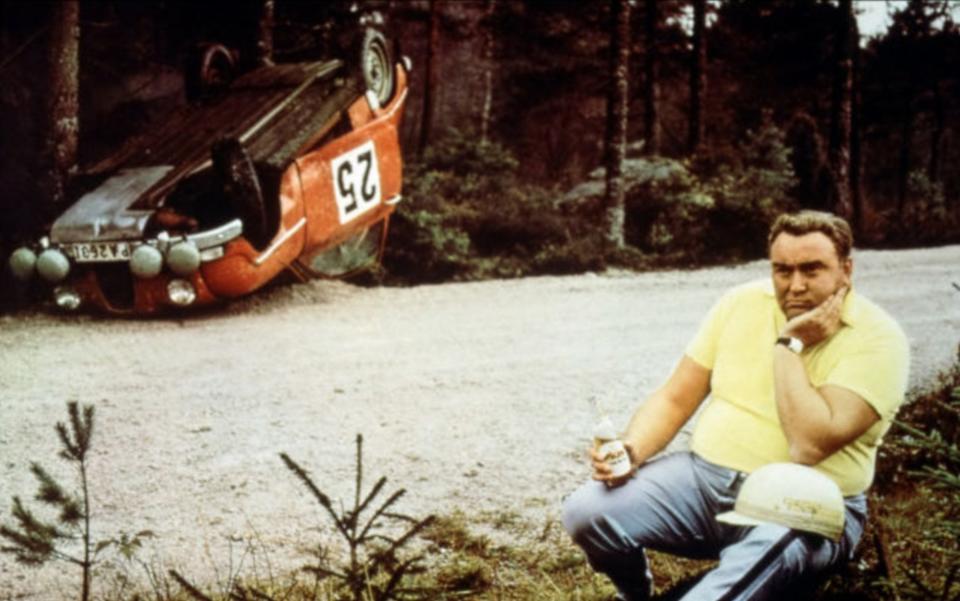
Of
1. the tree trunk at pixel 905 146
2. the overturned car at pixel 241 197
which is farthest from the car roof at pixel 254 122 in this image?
the tree trunk at pixel 905 146

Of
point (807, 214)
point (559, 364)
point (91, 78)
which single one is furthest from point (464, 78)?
point (807, 214)

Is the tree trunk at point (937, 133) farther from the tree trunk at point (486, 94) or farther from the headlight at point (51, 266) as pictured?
the tree trunk at point (486, 94)

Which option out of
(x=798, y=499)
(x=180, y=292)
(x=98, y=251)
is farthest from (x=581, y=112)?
(x=798, y=499)

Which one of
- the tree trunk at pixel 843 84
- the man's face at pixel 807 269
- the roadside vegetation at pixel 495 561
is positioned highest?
the tree trunk at pixel 843 84

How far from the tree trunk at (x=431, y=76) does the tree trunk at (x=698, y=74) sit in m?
3.90

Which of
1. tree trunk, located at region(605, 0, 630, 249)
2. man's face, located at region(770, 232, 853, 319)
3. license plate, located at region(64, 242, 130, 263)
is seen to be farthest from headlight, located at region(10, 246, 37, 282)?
tree trunk, located at region(605, 0, 630, 249)

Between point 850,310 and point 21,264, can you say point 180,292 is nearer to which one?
point 21,264

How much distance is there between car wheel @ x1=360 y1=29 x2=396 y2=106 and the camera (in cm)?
756

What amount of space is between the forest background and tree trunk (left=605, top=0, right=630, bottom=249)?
0.9 inches

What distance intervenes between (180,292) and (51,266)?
3.49 feet

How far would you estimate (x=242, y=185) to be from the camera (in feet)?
20.3

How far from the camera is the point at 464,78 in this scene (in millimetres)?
17891

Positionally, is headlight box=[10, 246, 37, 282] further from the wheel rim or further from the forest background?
the wheel rim

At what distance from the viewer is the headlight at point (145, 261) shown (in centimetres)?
528
